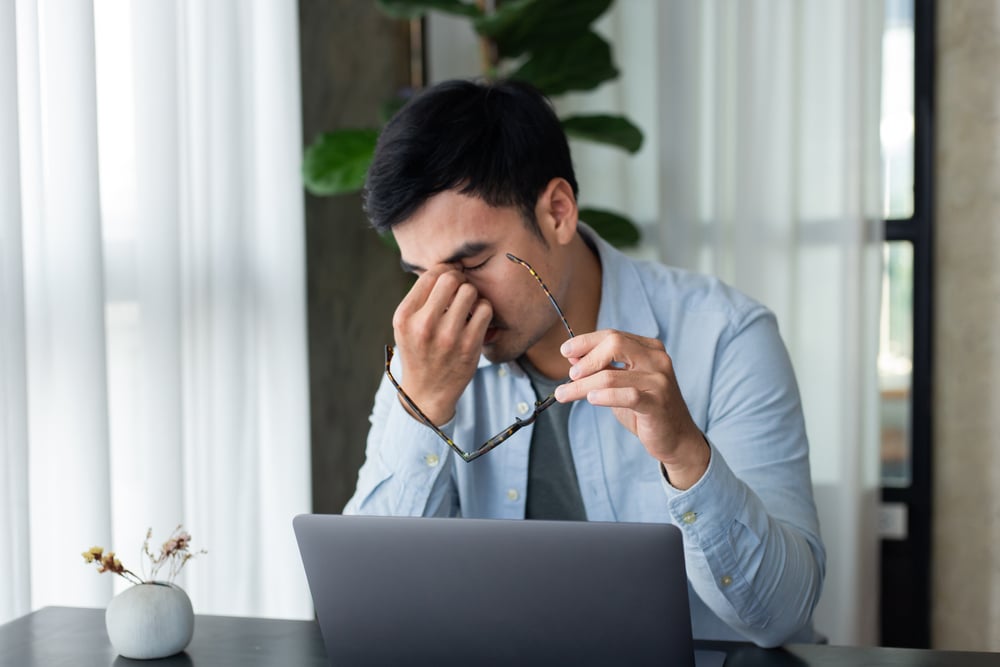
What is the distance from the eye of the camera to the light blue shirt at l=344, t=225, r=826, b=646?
3.71ft

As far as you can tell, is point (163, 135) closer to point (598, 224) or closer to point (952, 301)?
point (598, 224)

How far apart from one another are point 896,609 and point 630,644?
199cm

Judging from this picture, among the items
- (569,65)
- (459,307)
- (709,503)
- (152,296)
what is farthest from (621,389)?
(569,65)

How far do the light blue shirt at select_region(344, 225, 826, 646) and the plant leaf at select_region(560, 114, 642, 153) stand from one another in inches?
30.1

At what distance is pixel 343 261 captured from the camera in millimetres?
2367

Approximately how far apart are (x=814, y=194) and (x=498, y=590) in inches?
74.0

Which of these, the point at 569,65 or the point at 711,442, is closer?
the point at 711,442

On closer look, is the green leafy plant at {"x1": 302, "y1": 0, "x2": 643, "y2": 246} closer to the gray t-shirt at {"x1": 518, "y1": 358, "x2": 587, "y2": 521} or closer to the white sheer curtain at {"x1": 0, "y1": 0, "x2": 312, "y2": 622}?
the white sheer curtain at {"x1": 0, "y1": 0, "x2": 312, "y2": 622}

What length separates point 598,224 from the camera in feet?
7.69

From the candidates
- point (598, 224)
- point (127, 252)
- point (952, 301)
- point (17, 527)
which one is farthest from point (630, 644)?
point (952, 301)

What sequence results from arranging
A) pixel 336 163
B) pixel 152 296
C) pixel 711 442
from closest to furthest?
pixel 711 442 → pixel 152 296 → pixel 336 163

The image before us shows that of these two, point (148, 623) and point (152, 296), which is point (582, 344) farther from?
point (152, 296)

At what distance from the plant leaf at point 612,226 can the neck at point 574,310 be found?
752mm

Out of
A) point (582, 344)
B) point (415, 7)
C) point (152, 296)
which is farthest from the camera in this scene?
point (415, 7)
